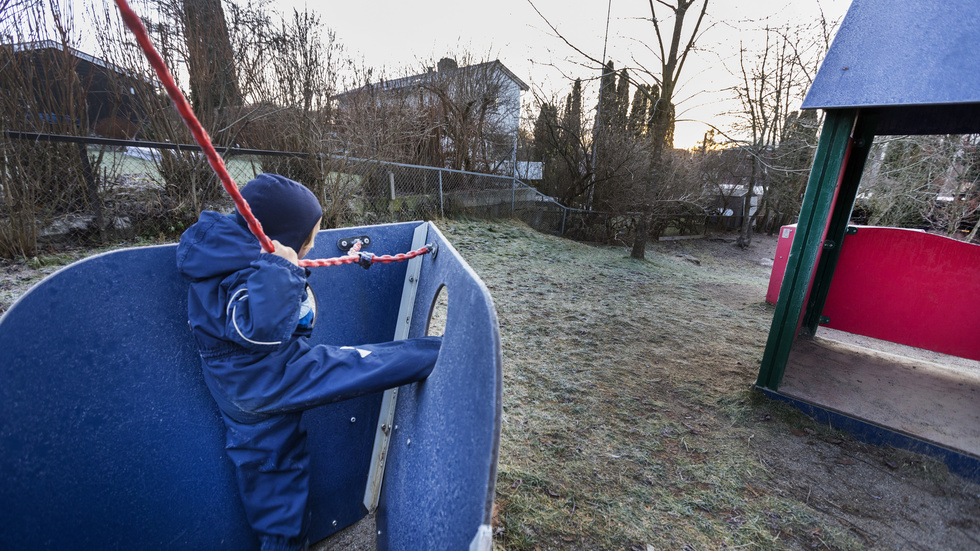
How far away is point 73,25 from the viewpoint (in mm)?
4504

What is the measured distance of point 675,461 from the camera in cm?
245

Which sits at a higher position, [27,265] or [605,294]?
[27,265]

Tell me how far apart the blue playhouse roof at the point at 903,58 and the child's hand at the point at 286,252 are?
2.99 meters

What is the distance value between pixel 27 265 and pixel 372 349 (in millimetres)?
4712

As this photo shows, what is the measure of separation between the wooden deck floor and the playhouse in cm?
1

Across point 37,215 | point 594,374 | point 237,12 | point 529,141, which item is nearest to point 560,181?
point 529,141

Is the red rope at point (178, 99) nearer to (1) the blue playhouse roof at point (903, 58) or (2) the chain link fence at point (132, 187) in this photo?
(1) the blue playhouse roof at point (903, 58)

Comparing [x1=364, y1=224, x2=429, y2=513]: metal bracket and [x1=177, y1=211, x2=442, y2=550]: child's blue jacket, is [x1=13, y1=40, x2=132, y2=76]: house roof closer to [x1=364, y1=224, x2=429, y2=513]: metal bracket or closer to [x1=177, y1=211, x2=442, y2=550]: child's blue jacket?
[x1=177, y1=211, x2=442, y2=550]: child's blue jacket

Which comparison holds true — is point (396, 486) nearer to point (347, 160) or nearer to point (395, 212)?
point (347, 160)

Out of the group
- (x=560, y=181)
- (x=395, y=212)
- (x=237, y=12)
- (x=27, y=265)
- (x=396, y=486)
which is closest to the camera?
(x=396, y=486)

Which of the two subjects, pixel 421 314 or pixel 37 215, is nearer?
pixel 421 314

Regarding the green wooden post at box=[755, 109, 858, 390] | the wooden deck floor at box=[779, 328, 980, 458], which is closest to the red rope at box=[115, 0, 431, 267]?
the green wooden post at box=[755, 109, 858, 390]

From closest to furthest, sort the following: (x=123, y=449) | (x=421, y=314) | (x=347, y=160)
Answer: (x=123, y=449)
(x=421, y=314)
(x=347, y=160)

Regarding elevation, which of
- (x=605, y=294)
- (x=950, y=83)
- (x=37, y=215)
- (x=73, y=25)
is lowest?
(x=605, y=294)
